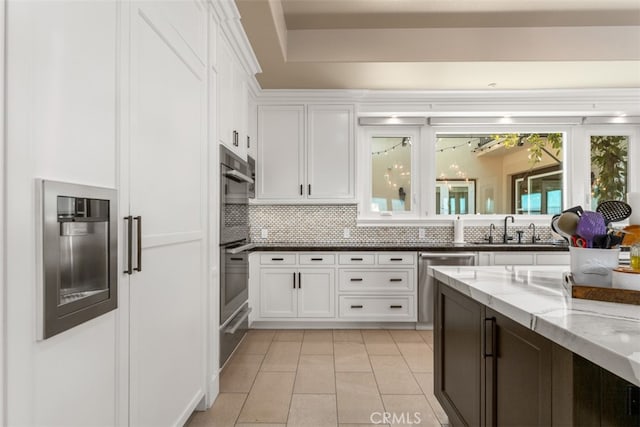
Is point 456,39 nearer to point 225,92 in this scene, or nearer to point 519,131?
point 519,131

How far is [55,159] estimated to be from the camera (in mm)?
978

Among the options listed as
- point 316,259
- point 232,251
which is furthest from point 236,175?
point 316,259

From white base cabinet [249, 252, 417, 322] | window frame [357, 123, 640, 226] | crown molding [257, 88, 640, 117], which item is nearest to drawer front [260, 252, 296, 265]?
white base cabinet [249, 252, 417, 322]

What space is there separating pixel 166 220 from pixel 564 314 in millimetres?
1568

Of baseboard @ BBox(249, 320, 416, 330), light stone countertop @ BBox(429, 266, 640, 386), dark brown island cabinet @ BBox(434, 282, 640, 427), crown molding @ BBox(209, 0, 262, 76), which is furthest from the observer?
baseboard @ BBox(249, 320, 416, 330)

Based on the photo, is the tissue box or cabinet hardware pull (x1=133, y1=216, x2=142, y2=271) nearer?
the tissue box

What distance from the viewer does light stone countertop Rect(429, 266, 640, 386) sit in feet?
2.54

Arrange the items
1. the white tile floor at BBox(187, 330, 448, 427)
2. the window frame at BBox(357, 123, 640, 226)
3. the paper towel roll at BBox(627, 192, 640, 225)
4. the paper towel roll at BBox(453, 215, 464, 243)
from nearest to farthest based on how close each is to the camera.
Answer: the paper towel roll at BBox(627, 192, 640, 225)
the white tile floor at BBox(187, 330, 448, 427)
the paper towel roll at BBox(453, 215, 464, 243)
the window frame at BBox(357, 123, 640, 226)

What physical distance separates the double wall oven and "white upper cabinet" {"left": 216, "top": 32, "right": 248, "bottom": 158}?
0.13m

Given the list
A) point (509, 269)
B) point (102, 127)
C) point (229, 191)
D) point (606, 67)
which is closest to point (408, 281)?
point (509, 269)

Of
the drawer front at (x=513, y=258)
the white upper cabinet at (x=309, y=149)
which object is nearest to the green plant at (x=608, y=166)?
the drawer front at (x=513, y=258)

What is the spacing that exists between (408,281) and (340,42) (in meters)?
2.40

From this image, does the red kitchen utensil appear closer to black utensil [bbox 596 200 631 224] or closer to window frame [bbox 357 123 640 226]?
black utensil [bbox 596 200 631 224]

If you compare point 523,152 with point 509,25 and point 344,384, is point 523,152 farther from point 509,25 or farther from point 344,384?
point 344,384
